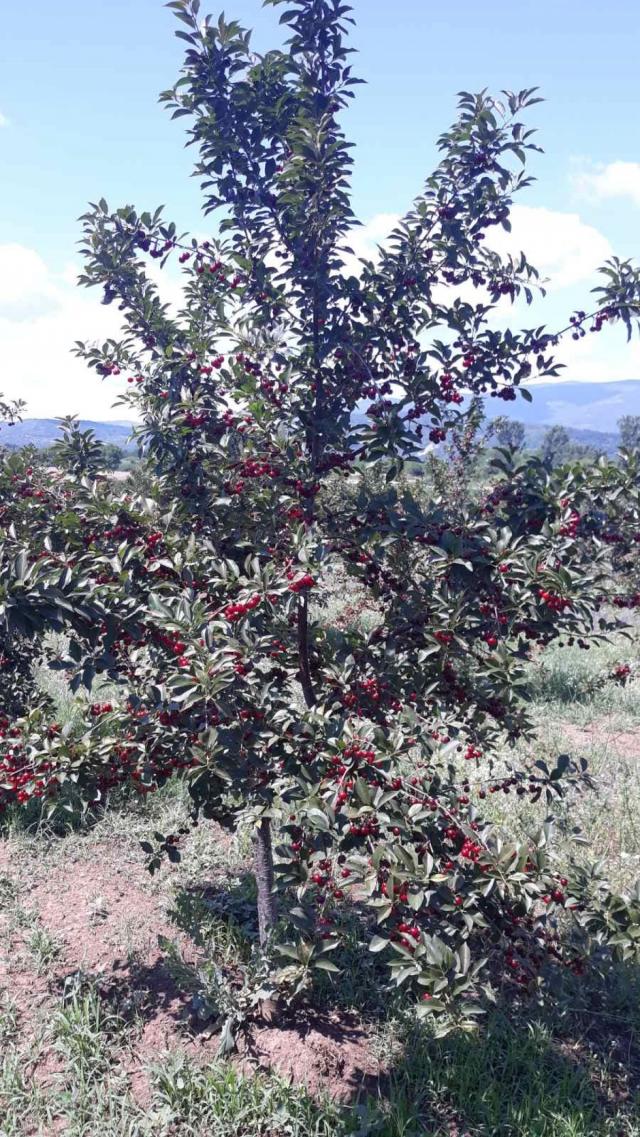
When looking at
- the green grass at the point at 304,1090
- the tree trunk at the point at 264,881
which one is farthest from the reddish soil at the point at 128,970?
the tree trunk at the point at 264,881

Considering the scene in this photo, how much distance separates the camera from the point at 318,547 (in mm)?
2826

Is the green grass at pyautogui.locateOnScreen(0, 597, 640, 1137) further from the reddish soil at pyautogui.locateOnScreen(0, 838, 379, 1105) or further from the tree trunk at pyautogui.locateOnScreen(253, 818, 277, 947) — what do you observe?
the tree trunk at pyautogui.locateOnScreen(253, 818, 277, 947)

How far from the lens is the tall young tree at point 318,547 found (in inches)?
110

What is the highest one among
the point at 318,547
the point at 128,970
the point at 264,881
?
the point at 318,547

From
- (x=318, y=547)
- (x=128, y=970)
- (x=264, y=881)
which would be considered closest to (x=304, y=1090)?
(x=264, y=881)

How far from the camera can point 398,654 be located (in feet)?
11.1

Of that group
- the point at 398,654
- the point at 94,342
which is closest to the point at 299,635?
the point at 398,654

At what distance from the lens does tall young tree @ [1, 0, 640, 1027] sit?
2.80 meters

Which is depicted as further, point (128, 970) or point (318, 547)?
point (128, 970)

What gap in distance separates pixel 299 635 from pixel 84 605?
105cm

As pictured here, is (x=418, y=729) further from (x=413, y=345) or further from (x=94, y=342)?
(x=94, y=342)

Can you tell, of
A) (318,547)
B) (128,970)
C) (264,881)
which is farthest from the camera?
A: (128,970)

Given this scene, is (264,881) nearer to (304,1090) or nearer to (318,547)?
(304,1090)

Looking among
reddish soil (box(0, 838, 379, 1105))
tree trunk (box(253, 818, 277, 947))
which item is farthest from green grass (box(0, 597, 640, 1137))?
tree trunk (box(253, 818, 277, 947))
